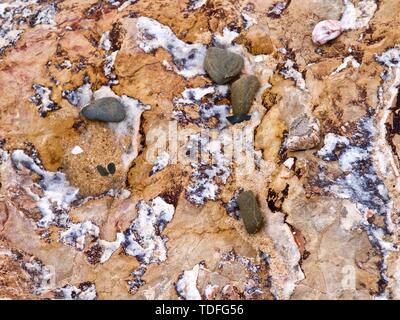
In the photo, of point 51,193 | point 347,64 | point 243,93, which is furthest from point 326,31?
point 51,193

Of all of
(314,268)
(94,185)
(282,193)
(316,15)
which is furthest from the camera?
(316,15)

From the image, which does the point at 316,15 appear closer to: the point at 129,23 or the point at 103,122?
the point at 129,23

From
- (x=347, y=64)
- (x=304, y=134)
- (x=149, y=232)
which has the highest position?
(x=347, y=64)

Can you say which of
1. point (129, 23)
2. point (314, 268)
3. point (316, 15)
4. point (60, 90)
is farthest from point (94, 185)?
point (316, 15)

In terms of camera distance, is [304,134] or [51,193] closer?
[304,134]

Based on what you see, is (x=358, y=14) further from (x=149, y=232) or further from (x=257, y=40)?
(x=149, y=232)

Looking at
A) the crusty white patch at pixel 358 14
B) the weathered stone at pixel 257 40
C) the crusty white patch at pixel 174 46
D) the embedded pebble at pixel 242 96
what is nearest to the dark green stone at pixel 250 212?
the embedded pebble at pixel 242 96
